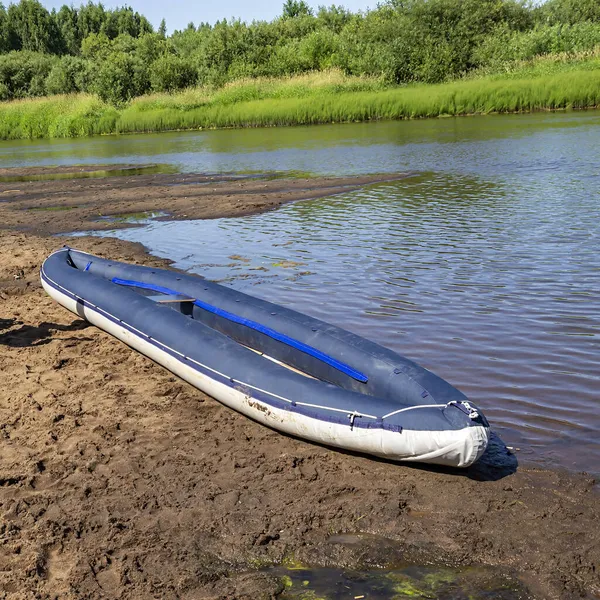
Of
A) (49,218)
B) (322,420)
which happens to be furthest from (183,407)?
(49,218)

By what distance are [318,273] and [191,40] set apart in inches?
2585

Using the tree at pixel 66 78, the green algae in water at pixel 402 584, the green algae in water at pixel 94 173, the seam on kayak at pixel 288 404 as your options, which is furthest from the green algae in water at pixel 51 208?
the tree at pixel 66 78

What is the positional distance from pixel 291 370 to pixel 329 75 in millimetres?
37472

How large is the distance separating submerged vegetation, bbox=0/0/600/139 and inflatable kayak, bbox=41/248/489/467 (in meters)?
27.0

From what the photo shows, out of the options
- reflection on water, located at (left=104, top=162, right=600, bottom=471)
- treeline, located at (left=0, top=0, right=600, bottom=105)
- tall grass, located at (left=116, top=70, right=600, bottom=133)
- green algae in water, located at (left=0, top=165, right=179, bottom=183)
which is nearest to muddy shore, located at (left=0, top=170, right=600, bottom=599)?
reflection on water, located at (left=104, top=162, right=600, bottom=471)

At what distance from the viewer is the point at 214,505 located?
4215mm

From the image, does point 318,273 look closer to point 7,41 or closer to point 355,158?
point 355,158

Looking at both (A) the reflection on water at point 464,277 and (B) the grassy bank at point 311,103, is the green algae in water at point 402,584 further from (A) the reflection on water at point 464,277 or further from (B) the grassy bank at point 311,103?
(B) the grassy bank at point 311,103

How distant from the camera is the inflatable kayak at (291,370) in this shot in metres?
4.36

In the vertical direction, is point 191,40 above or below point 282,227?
above

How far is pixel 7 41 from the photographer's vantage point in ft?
265

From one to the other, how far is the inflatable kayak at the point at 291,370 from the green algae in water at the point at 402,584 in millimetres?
842

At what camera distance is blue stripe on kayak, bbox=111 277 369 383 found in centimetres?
516

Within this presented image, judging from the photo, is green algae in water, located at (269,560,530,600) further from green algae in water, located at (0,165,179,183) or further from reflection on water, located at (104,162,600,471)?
green algae in water, located at (0,165,179,183)
